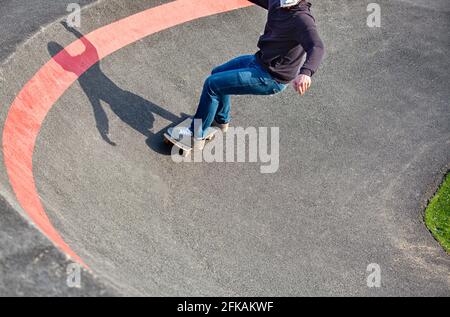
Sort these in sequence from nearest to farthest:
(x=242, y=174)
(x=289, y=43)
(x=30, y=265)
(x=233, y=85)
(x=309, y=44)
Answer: (x=30, y=265) → (x=309, y=44) → (x=289, y=43) → (x=233, y=85) → (x=242, y=174)

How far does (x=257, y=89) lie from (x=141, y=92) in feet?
7.38

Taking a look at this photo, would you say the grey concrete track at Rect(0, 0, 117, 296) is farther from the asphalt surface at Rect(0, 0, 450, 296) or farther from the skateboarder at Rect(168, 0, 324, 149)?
the skateboarder at Rect(168, 0, 324, 149)

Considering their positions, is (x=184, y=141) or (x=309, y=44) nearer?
(x=309, y=44)

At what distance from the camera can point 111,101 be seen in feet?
32.0

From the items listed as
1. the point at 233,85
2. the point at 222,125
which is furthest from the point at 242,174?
the point at 233,85

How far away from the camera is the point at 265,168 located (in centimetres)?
956

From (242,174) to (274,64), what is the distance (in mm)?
1728

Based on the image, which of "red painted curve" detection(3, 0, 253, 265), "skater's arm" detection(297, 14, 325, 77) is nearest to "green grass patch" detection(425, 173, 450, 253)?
"skater's arm" detection(297, 14, 325, 77)

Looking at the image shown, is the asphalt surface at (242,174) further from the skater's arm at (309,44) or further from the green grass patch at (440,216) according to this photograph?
the skater's arm at (309,44)

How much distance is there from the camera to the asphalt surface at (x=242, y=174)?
7688 mm

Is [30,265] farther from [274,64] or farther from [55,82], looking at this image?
[55,82]

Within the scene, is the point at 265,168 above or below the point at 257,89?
below
